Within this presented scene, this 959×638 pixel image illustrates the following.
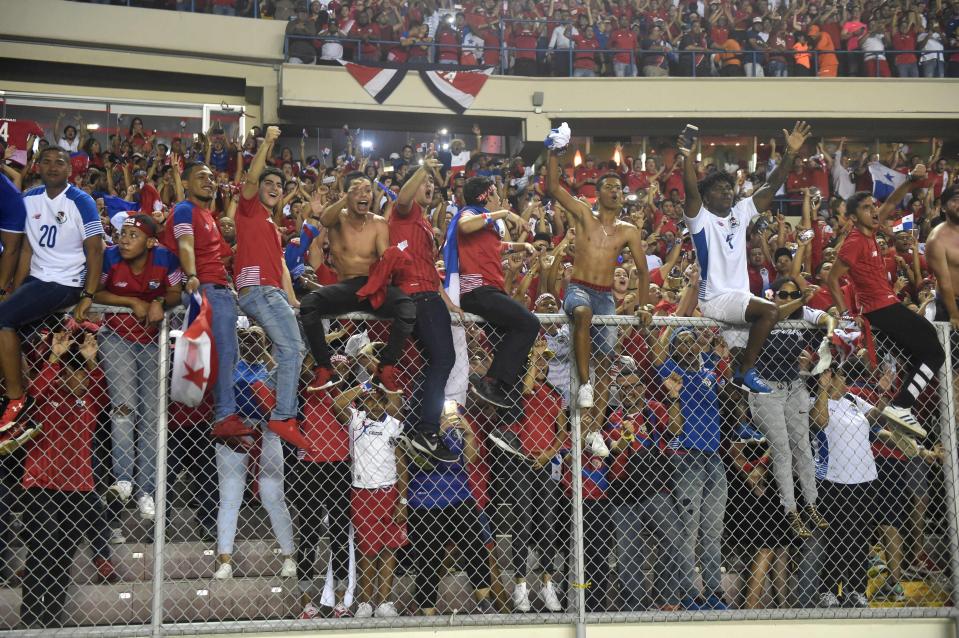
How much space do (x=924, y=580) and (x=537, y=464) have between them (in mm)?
2965

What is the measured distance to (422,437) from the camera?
253 inches

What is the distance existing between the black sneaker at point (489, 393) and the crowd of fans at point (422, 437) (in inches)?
0.9

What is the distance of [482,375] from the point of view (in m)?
6.82

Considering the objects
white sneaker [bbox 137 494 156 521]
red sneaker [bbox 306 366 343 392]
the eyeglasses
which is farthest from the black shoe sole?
the eyeglasses

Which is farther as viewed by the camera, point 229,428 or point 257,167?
point 257,167

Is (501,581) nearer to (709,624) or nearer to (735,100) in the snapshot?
(709,624)

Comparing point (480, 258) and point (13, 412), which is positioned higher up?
point (480, 258)

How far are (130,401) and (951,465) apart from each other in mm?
5587

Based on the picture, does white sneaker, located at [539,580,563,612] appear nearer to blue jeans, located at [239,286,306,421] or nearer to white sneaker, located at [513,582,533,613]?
white sneaker, located at [513,582,533,613]

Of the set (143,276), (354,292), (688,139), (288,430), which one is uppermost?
(688,139)

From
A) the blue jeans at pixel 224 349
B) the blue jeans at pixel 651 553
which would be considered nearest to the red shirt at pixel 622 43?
the blue jeans at pixel 651 553

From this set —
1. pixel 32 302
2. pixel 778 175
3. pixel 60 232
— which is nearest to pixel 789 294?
pixel 778 175

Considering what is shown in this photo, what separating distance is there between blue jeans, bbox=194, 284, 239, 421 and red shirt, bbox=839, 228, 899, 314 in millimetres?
4590

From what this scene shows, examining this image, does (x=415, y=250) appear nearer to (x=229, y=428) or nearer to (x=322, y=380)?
(x=322, y=380)
